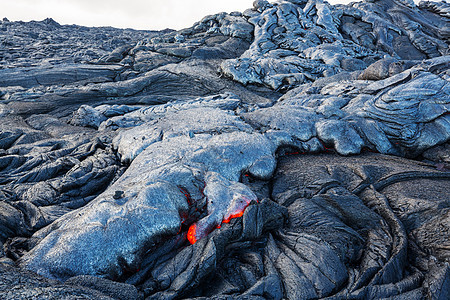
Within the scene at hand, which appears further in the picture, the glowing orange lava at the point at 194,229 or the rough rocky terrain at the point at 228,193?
the glowing orange lava at the point at 194,229

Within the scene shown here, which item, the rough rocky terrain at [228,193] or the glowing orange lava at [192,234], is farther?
the glowing orange lava at [192,234]

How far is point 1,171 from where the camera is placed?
6.97 m

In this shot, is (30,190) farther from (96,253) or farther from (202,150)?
(202,150)

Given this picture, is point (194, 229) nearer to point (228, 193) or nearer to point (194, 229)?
point (194, 229)

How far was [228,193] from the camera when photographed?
525cm

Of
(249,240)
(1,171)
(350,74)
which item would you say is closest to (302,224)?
(249,240)

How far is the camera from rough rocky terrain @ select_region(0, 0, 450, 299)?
379 centimetres

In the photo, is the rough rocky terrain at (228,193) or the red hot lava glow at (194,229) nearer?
the rough rocky terrain at (228,193)

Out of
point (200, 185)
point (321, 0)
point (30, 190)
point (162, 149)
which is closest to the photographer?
point (200, 185)

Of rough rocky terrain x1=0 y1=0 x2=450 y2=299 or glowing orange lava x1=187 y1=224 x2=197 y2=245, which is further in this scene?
glowing orange lava x1=187 y1=224 x2=197 y2=245

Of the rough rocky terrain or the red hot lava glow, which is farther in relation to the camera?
the red hot lava glow

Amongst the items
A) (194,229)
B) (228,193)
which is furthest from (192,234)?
(228,193)

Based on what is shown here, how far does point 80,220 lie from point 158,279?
1.81m

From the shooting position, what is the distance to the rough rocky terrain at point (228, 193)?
12.5 feet
